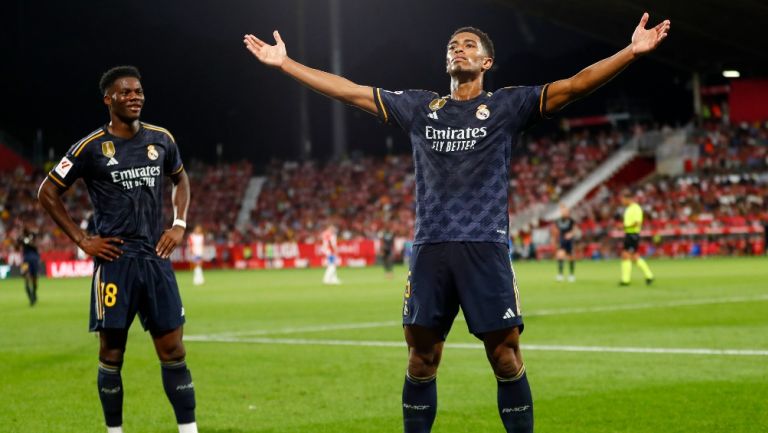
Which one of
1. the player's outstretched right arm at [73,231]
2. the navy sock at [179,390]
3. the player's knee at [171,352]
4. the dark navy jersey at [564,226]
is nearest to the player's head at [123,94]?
the player's outstretched right arm at [73,231]

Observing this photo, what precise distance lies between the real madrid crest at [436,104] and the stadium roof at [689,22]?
34.5m

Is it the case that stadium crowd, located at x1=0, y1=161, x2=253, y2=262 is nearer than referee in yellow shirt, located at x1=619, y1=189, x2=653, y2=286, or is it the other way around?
referee in yellow shirt, located at x1=619, y1=189, x2=653, y2=286

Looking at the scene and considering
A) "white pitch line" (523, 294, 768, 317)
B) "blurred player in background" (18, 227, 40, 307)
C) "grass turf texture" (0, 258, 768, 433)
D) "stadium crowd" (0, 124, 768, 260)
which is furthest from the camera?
"stadium crowd" (0, 124, 768, 260)

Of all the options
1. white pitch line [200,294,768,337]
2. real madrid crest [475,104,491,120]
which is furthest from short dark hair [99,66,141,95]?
white pitch line [200,294,768,337]

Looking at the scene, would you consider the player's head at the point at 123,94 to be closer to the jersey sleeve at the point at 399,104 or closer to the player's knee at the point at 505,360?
the jersey sleeve at the point at 399,104

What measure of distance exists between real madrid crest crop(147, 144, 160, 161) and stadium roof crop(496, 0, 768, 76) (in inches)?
1347

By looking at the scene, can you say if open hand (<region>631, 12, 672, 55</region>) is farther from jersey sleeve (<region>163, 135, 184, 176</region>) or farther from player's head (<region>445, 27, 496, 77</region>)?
jersey sleeve (<region>163, 135, 184, 176</region>)

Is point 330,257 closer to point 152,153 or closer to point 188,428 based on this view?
point 152,153

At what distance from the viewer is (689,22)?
4309 cm

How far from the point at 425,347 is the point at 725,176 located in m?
44.6

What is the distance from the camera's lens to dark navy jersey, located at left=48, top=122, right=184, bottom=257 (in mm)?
7457

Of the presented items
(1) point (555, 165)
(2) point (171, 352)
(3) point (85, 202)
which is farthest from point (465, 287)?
(3) point (85, 202)

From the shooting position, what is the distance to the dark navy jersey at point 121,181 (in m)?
7.46

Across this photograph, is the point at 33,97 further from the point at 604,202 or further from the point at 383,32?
the point at 604,202
